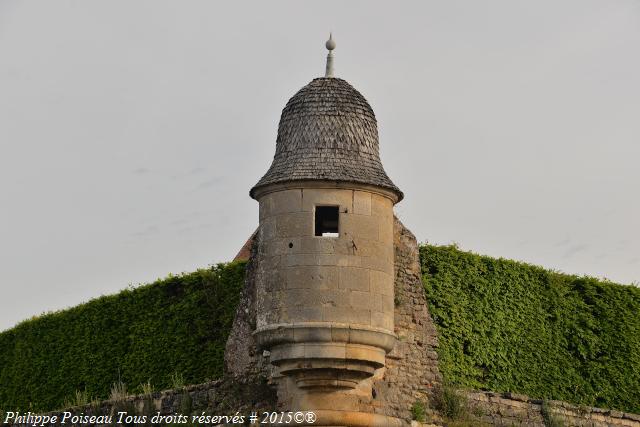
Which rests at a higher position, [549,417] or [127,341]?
[127,341]

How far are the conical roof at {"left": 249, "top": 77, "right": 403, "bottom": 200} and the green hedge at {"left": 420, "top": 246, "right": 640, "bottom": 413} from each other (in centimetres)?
314

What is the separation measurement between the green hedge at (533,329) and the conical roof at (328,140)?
10.3 ft

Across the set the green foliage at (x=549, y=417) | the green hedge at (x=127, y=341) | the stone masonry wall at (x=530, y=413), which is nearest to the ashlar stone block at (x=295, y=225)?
the green hedge at (x=127, y=341)

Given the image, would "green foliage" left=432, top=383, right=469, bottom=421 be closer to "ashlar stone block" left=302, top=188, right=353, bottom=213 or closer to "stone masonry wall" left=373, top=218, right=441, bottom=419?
"stone masonry wall" left=373, top=218, right=441, bottom=419

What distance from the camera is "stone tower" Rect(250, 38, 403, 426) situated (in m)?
22.5

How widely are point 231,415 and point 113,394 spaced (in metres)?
3.13

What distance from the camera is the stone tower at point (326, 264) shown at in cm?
2255

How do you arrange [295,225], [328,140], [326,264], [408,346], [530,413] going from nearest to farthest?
1. [326,264]
2. [295,225]
3. [328,140]
4. [408,346]
5. [530,413]

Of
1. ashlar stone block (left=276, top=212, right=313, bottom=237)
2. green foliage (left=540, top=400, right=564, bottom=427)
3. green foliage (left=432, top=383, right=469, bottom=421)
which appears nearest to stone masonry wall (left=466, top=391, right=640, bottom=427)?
green foliage (left=540, top=400, right=564, bottom=427)

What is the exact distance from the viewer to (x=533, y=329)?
2783cm

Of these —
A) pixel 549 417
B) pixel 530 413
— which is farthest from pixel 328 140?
pixel 549 417

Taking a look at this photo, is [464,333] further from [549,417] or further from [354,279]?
[354,279]

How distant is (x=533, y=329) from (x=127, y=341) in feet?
24.2

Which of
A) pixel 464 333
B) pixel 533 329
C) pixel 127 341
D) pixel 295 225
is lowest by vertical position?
pixel 464 333
